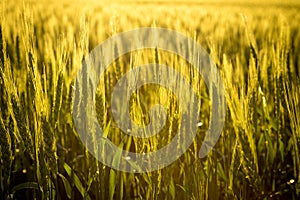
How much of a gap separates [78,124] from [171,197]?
0.90 feet

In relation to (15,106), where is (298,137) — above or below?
below

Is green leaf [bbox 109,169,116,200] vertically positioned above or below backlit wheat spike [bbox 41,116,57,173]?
below

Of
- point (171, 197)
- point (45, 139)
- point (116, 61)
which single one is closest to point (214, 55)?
point (116, 61)

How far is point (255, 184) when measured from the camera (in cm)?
96

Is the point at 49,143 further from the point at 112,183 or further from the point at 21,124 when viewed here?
the point at 112,183

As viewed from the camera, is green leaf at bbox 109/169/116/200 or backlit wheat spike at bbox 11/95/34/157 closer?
backlit wheat spike at bbox 11/95/34/157

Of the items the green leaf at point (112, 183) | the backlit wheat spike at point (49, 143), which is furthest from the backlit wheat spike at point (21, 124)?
the green leaf at point (112, 183)

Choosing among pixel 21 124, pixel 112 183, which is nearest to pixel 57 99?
pixel 21 124

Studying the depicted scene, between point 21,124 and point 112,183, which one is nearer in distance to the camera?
point 21,124

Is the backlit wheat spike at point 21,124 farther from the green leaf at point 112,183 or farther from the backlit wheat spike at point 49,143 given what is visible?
the green leaf at point 112,183

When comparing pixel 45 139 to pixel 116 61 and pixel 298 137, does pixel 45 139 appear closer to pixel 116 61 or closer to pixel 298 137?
pixel 116 61

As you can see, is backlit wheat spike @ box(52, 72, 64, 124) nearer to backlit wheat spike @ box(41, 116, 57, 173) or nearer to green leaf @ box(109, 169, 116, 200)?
backlit wheat spike @ box(41, 116, 57, 173)

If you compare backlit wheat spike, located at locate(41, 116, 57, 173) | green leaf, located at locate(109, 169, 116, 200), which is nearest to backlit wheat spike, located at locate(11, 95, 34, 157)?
backlit wheat spike, located at locate(41, 116, 57, 173)

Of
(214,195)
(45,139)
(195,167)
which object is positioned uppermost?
(45,139)
